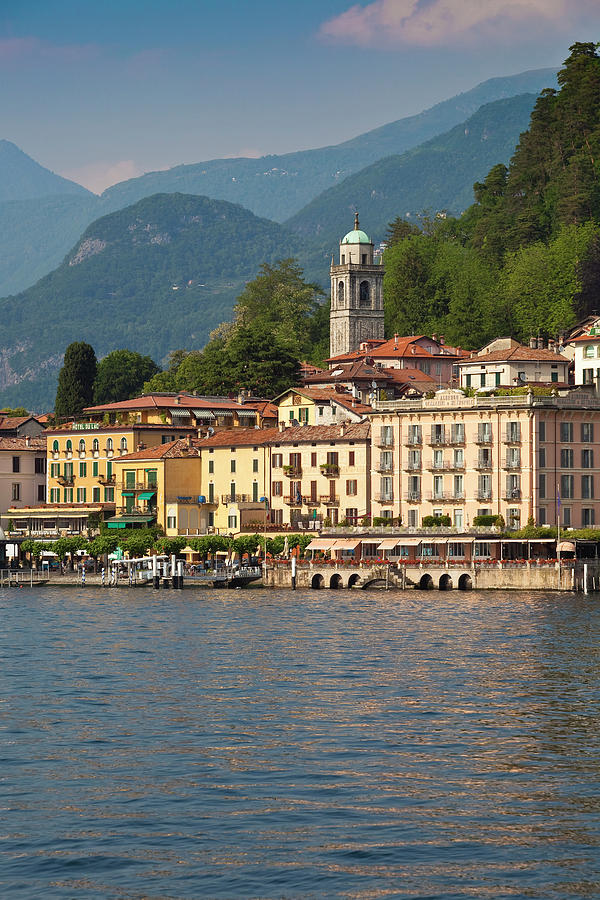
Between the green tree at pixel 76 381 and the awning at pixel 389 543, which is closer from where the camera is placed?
the awning at pixel 389 543

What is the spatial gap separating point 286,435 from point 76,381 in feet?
173

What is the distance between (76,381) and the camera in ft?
532

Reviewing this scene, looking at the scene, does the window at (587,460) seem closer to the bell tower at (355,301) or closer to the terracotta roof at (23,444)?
the terracotta roof at (23,444)

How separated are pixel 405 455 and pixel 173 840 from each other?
75391mm

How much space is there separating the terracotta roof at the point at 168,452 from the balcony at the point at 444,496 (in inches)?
908

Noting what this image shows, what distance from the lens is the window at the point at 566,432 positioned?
99.2 meters

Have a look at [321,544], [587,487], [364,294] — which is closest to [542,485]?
[587,487]

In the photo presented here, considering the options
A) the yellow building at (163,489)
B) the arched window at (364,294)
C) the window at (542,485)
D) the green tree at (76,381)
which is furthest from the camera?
the arched window at (364,294)

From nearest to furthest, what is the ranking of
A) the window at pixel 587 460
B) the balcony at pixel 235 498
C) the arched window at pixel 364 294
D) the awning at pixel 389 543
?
the awning at pixel 389 543 → the window at pixel 587 460 → the balcony at pixel 235 498 → the arched window at pixel 364 294

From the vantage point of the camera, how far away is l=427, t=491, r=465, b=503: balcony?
101 metres

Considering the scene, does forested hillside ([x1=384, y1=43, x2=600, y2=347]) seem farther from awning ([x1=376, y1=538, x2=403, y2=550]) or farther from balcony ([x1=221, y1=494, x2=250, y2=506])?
awning ([x1=376, y1=538, x2=403, y2=550])

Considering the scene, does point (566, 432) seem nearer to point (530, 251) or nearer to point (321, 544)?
point (321, 544)

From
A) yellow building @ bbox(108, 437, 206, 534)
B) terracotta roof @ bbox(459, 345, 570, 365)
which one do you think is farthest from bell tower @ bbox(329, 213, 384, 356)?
terracotta roof @ bbox(459, 345, 570, 365)

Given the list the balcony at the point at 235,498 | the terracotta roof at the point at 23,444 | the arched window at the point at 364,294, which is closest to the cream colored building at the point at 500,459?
the balcony at the point at 235,498
